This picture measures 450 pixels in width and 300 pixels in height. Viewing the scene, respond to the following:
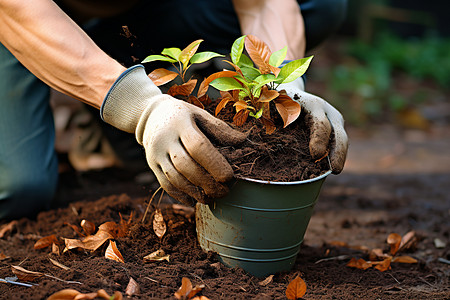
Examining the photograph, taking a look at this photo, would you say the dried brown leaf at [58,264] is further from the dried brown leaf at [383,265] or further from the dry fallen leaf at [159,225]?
the dried brown leaf at [383,265]

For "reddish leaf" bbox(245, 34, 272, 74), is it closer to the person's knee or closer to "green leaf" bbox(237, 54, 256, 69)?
"green leaf" bbox(237, 54, 256, 69)

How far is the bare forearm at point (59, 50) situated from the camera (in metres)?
1.49

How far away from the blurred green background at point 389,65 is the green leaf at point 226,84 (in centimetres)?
334

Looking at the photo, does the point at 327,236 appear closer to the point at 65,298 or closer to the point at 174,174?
the point at 174,174

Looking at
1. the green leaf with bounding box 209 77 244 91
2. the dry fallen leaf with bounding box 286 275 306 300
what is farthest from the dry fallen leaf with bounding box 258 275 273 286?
the green leaf with bounding box 209 77 244 91

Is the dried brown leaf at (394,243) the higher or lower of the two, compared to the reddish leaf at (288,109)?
lower

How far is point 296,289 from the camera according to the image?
1337 millimetres

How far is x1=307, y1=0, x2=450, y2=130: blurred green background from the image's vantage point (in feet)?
15.8

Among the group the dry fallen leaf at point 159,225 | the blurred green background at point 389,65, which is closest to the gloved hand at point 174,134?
the dry fallen leaf at point 159,225

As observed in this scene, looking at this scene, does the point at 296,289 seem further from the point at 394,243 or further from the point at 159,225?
the point at 394,243

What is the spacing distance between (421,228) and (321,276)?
36.3 inches

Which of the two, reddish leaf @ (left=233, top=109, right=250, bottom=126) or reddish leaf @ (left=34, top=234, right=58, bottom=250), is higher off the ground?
reddish leaf @ (left=233, top=109, right=250, bottom=126)

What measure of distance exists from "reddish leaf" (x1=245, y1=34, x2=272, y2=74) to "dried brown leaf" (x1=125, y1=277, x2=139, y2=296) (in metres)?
0.77

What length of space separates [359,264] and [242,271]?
0.49 m
